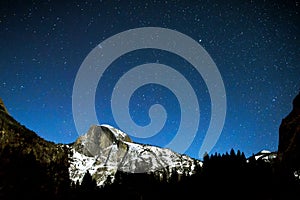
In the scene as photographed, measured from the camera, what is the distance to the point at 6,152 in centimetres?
8688

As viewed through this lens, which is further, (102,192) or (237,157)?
(102,192)

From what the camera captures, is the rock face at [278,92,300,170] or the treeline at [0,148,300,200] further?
the rock face at [278,92,300,170]

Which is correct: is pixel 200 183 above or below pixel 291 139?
below

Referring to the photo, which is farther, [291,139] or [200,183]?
[200,183]

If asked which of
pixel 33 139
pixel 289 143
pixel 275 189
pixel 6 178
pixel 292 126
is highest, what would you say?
pixel 33 139

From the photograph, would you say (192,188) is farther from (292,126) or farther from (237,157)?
(292,126)

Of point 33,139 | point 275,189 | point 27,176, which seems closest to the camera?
point 275,189

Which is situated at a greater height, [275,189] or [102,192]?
[102,192]

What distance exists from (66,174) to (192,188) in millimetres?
56179

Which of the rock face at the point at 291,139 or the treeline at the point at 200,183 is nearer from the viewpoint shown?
the treeline at the point at 200,183

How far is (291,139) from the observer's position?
7775 centimetres

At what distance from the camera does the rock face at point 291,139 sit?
7481cm

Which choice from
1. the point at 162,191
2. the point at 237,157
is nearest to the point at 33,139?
the point at 162,191

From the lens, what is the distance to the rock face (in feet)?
245
